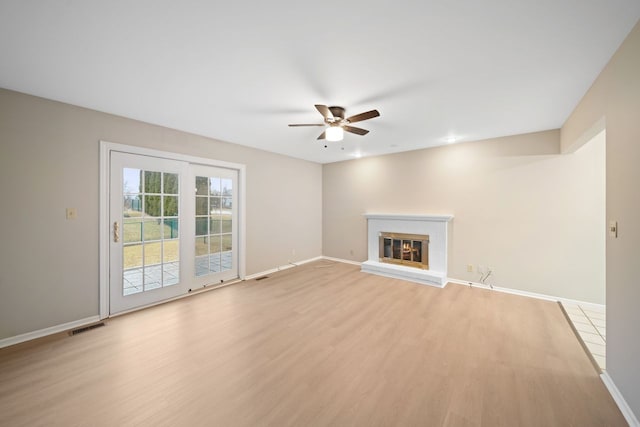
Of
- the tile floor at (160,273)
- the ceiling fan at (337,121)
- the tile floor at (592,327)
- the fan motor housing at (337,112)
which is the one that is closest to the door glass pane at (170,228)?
the tile floor at (160,273)

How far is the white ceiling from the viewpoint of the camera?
134 cm

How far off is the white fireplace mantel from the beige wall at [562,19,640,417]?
2249mm

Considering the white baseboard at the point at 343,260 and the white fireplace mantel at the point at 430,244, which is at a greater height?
the white fireplace mantel at the point at 430,244

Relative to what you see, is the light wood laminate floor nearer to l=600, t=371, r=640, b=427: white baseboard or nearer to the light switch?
l=600, t=371, r=640, b=427: white baseboard

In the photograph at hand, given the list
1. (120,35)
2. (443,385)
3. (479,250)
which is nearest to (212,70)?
(120,35)

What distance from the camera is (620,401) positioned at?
61.3 inches

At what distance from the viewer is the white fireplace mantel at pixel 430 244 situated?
4.07 metres

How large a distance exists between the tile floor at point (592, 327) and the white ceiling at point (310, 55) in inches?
98.8

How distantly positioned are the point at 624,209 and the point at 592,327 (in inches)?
75.7

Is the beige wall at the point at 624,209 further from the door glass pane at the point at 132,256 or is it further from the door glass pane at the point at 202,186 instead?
the door glass pane at the point at 132,256

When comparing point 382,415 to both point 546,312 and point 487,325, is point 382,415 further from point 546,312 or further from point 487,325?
point 546,312

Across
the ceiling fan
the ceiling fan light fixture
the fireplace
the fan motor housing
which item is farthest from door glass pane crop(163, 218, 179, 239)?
the fireplace

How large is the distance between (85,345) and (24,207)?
153 cm

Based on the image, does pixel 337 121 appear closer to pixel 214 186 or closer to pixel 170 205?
pixel 214 186
